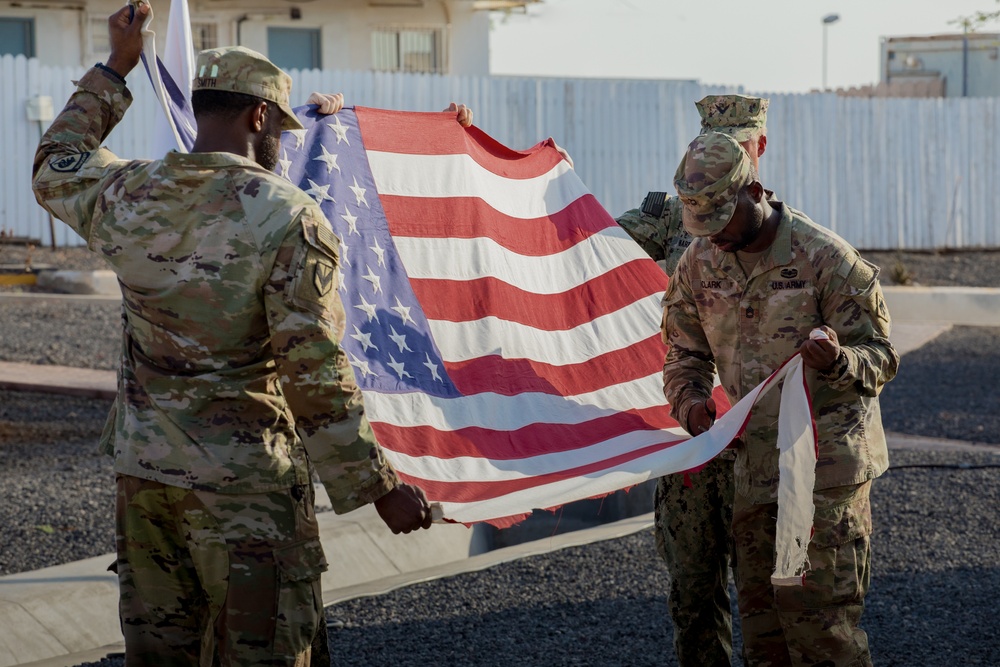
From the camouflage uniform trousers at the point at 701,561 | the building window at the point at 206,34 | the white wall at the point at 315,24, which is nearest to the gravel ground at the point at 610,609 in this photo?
the camouflage uniform trousers at the point at 701,561

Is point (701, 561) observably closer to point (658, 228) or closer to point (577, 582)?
point (658, 228)

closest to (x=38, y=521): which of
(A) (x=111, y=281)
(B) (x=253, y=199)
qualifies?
(B) (x=253, y=199)

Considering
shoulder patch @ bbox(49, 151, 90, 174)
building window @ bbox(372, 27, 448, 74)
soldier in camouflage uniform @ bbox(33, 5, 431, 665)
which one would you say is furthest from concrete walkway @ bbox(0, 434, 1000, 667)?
building window @ bbox(372, 27, 448, 74)

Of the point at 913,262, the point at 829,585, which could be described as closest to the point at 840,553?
the point at 829,585

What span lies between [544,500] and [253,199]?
1.44m

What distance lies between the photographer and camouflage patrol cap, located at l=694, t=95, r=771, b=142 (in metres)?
5.05

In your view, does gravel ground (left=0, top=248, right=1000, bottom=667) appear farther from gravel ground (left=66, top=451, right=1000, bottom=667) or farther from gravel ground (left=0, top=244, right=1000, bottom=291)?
gravel ground (left=0, top=244, right=1000, bottom=291)

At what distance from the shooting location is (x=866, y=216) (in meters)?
20.9

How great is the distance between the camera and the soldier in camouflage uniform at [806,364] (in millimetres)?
3971

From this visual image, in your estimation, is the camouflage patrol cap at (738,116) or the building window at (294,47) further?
the building window at (294,47)

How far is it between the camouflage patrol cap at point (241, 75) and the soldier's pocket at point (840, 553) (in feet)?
6.55

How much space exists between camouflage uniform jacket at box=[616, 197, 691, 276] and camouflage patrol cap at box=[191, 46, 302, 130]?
7.82 feet

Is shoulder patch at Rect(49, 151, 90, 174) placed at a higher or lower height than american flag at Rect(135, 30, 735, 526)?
higher

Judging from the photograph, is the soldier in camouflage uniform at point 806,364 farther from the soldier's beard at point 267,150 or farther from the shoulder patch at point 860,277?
the soldier's beard at point 267,150
